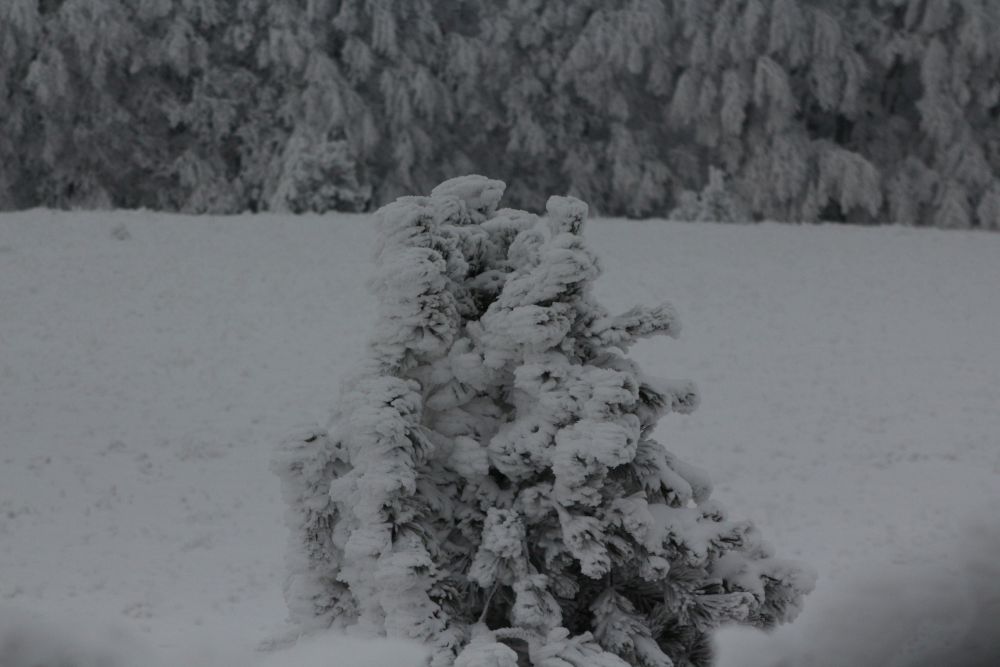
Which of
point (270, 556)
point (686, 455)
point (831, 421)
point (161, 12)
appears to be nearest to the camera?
point (270, 556)

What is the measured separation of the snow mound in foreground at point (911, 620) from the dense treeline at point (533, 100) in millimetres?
18861

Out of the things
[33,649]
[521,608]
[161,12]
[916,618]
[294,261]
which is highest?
[916,618]

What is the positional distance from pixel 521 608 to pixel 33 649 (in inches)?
65.8

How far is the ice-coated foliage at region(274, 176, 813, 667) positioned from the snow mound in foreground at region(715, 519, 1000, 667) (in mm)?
1762

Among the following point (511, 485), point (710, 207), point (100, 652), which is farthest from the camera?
point (710, 207)

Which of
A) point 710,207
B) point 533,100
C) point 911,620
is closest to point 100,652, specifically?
point 911,620

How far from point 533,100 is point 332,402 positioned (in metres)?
17.9

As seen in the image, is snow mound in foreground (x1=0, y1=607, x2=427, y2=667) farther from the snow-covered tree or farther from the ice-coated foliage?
the snow-covered tree

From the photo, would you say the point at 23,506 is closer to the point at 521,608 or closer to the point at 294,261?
the point at 521,608

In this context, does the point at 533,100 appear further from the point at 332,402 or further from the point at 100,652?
the point at 100,652

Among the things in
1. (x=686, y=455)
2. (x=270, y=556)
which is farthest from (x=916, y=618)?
(x=686, y=455)

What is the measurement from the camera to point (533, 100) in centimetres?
2222

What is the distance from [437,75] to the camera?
71.6ft

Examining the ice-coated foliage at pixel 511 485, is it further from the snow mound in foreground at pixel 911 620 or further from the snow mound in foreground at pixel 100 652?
the snow mound in foreground at pixel 911 620
